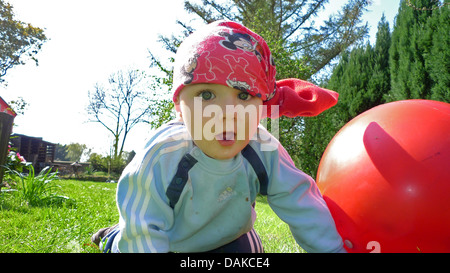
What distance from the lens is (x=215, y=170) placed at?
1.79m

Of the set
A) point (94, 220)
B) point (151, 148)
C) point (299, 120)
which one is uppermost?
point (299, 120)

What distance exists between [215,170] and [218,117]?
13.3 inches

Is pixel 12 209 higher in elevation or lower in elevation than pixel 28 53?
lower

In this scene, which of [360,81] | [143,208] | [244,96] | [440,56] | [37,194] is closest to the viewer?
[143,208]

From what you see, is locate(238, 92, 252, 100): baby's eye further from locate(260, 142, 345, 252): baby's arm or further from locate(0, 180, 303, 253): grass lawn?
locate(0, 180, 303, 253): grass lawn

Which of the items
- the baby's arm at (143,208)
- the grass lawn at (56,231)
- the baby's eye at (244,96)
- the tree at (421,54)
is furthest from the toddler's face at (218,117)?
the tree at (421,54)

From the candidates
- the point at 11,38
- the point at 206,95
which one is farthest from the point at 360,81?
the point at 11,38

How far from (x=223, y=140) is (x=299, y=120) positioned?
337 inches

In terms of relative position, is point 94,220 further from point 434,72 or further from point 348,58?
point 348,58

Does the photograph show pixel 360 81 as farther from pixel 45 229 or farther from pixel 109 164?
pixel 109 164

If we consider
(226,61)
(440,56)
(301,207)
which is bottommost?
(301,207)

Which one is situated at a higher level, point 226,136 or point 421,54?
point 421,54
